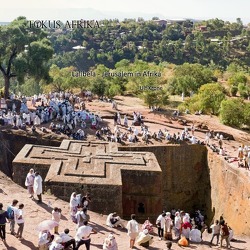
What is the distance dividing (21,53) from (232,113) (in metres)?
18.0

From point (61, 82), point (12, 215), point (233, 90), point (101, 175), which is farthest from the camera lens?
point (233, 90)

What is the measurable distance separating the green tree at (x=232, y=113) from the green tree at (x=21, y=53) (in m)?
15.0

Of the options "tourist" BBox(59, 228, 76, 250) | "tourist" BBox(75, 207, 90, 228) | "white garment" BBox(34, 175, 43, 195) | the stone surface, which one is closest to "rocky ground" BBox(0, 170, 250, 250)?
"tourist" BBox(75, 207, 90, 228)

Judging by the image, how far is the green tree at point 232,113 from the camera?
34.0 m

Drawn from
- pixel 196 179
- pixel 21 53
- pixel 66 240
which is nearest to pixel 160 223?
pixel 66 240

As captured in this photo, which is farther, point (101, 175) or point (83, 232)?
point (101, 175)

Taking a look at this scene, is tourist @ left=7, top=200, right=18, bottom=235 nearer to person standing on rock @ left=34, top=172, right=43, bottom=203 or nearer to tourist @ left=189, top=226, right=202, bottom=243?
person standing on rock @ left=34, top=172, right=43, bottom=203

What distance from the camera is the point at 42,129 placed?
2502 centimetres

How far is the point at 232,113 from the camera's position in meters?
34.2

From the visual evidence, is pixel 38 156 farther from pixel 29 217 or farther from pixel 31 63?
pixel 31 63

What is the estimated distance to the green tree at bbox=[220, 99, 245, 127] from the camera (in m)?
34.0

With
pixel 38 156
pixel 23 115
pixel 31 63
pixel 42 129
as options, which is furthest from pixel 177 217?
pixel 31 63

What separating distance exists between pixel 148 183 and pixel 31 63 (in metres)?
17.9

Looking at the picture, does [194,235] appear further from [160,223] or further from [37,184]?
[37,184]
